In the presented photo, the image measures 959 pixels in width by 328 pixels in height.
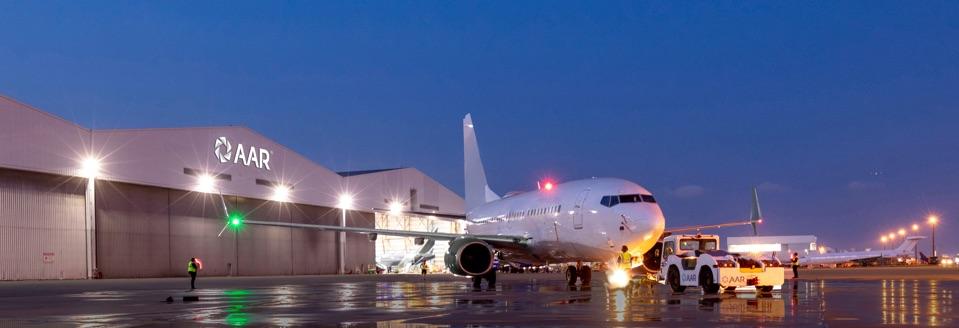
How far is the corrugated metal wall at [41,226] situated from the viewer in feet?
148

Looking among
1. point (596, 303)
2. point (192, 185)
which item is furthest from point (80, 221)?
point (596, 303)

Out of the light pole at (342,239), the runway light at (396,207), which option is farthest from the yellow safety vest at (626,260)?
the runway light at (396,207)

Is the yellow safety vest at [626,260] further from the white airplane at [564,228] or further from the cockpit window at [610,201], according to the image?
the cockpit window at [610,201]

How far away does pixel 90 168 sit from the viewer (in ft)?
163

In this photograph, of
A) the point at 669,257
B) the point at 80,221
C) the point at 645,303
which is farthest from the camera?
the point at 80,221

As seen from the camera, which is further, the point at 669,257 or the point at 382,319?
the point at 669,257

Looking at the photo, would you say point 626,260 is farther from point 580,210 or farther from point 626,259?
point 580,210

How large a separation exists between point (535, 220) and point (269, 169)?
3776cm

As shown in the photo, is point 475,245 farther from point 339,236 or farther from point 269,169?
point 339,236

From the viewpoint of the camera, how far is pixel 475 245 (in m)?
34.0

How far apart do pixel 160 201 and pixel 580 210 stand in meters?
35.0

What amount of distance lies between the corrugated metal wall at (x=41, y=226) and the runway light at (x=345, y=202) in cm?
2844

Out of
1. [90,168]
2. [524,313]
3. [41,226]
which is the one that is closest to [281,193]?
[90,168]

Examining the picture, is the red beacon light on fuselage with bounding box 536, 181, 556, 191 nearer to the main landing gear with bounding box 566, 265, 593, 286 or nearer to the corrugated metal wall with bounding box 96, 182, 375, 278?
the main landing gear with bounding box 566, 265, 593, 286
